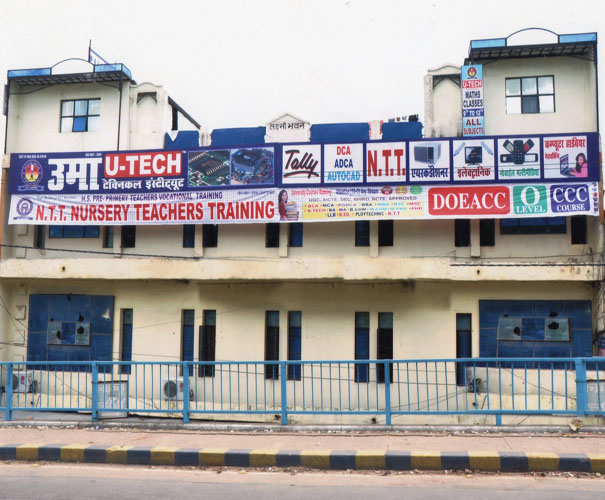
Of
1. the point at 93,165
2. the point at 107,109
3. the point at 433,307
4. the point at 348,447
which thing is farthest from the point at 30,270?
the point at 348,447

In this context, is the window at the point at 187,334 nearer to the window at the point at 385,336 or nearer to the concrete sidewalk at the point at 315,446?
the window at the point at 385,336

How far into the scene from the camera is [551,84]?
16.0 metres

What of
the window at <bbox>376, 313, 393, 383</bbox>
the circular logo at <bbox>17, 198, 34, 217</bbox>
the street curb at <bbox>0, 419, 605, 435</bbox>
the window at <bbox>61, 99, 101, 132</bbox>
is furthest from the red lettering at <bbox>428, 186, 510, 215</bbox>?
the circular logo at <bbox>17, 198, 34, 217</bbox>

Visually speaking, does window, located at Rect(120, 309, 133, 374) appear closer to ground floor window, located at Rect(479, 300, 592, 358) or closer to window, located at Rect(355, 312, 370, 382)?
window, located at Rect(355, 312, 370, 382)

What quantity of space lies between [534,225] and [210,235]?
28.7 ft

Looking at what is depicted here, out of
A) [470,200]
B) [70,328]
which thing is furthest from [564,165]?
[70,328]

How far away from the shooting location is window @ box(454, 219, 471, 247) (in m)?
16.1

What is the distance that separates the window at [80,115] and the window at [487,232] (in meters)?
11.4

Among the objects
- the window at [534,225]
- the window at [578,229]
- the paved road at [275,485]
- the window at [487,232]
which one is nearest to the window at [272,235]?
the window at [487,232]

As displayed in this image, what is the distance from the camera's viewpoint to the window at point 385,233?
1645 cm

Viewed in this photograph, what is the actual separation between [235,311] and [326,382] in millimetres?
3147

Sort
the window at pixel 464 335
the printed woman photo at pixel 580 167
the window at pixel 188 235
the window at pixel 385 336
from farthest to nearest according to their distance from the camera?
the window at pixel 188 235 → the window at pixel 385 336 → the window at pixel 464 335 → the printed woman photo at pixel 580 167

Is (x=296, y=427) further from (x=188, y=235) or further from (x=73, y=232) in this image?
(x=73, y=232)

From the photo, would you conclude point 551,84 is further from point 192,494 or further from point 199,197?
point 192,494
